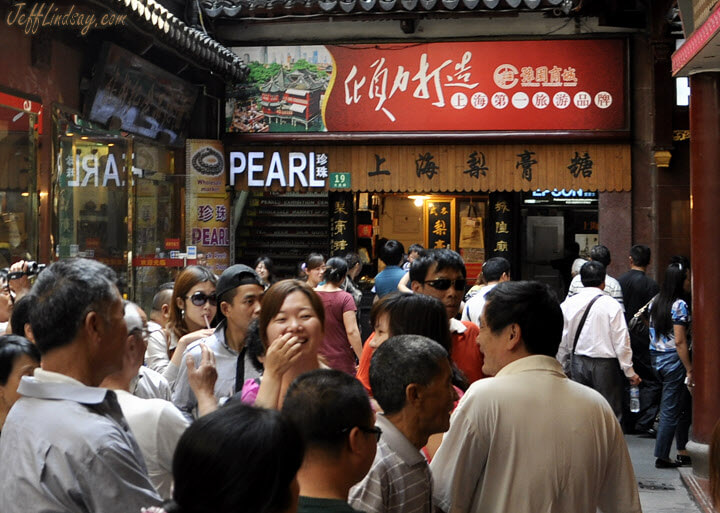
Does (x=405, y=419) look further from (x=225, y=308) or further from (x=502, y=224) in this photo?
(x=502, y=224)

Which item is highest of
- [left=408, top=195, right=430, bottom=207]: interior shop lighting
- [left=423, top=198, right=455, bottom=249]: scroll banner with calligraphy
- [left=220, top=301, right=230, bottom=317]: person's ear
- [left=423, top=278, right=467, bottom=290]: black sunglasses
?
[left=408, top=195, right=430, bottom=207]: interior shop lighting

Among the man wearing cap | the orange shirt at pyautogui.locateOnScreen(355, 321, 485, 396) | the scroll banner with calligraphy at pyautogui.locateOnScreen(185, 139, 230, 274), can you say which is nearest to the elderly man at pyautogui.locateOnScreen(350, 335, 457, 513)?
the man wearing cap

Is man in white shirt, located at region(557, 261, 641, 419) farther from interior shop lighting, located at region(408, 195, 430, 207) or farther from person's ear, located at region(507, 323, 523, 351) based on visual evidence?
interior shop lighting, located at region(408, 195, 430, 207)

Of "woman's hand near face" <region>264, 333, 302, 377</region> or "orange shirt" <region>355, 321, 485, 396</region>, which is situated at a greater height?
"woman's hand near face" <region>264, 333, 302, 377</region>

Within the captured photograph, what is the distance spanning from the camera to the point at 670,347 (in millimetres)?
9719

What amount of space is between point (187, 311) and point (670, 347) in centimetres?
537

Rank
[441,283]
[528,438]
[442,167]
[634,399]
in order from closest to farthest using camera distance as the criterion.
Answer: [528,438] → [441,283] → [634,399] → [442,167]

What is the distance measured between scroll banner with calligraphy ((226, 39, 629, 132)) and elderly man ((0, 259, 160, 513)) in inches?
494

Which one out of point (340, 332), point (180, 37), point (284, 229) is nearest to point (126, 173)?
point (180, 37)

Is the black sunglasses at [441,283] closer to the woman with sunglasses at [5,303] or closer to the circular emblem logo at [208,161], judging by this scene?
the woman with sunglasses at [5,303]

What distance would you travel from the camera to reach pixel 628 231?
14984mm

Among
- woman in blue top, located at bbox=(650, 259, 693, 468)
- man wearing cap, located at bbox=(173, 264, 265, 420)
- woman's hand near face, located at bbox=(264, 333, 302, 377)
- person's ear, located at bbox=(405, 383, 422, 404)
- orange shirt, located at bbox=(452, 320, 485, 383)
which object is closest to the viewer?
person's ear, located at bbox=(405, 383, 422, 404)

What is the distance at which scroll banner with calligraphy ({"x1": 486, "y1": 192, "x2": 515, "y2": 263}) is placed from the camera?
52.6ft

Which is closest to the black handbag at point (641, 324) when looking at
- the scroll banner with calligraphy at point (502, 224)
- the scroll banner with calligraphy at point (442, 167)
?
the scroll banner with calligraphy at point (442, 167)
